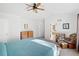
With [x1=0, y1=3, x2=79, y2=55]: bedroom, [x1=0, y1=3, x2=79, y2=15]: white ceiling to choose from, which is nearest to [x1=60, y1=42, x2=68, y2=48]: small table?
[x1=0, y1=3, x2=79, y2=55]: bedroom

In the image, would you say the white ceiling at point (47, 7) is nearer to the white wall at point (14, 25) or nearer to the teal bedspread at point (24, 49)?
the white wall at point (14, 25)

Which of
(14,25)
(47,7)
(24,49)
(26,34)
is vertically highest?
(47,7)

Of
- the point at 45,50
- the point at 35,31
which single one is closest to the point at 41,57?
the point at 45,50

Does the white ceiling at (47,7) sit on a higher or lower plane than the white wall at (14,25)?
higher

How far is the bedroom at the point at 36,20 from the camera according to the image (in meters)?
1.85

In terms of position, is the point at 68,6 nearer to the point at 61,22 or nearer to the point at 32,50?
the point at 61,22

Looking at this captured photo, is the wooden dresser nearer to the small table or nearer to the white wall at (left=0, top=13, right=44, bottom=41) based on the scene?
the white wall at (left=0, top=13, right=44, bottom=41)

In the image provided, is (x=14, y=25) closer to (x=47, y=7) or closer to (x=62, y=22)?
(x=47, y=7)

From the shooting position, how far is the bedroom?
1848mm

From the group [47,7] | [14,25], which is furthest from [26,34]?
[47,7]

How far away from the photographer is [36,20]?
1.87 m

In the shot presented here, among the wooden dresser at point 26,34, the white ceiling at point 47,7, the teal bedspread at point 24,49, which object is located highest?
the white ceiling at point 47,7

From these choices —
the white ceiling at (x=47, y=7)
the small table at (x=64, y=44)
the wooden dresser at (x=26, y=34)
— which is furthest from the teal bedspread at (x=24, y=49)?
the white ceiling at (x=47, y=7)

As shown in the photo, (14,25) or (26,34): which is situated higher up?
(14,25)
